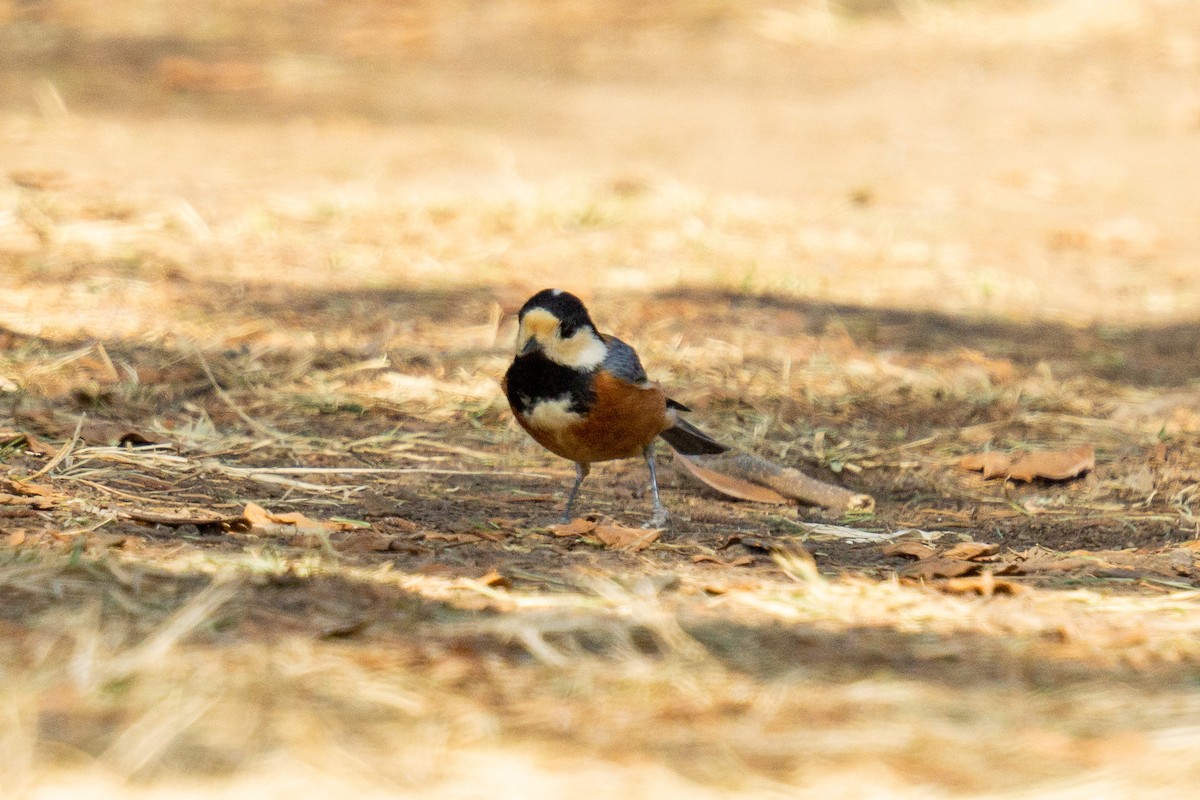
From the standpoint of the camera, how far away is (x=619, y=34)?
51.6 feet

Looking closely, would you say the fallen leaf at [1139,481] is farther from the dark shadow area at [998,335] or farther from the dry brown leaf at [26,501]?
the dry brown leaf at [26,501]

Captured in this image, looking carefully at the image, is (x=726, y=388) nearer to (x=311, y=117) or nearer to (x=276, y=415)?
(x=276, y=415)

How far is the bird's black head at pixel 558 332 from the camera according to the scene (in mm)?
4875

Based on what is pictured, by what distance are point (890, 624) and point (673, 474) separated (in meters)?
2.34

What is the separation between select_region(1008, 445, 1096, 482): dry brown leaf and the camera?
555 cm

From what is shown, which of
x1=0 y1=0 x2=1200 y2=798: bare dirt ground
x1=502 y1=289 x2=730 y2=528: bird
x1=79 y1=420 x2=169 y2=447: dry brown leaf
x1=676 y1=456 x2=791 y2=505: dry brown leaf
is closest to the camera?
x1=0 y1=0 x2=1200 y2=798: bare dirt ground


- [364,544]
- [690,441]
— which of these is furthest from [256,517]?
[690,441]

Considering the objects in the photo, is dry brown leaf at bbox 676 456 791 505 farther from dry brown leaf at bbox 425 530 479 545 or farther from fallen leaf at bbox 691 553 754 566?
dry brown leaf at bbox 425 530 479 545

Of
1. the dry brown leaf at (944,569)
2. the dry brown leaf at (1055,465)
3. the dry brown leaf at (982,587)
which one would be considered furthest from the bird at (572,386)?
the dry brown leaf at (1055,465)

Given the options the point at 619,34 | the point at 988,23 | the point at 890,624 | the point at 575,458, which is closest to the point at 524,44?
the point at 619,34

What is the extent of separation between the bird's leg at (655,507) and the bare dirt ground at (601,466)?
0.32 feet

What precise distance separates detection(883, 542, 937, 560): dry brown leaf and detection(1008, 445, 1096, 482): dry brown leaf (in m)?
1.15

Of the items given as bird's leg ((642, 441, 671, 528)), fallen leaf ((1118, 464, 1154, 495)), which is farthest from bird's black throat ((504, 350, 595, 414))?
fallen leaf ((1118, 464, 1154, 495))

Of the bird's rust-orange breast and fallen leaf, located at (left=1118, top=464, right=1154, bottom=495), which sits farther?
fallen leaf, located at (left=1118, top=464, right=1154, bottom=495)
